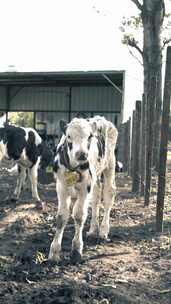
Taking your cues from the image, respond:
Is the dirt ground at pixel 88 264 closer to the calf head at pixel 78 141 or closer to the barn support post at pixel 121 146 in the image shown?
the calf head at pixel 78 141

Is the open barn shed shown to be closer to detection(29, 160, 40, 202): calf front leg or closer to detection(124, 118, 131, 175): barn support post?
detection(124, 118, 131, 175): barn support post

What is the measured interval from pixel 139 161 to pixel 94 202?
5669 millimetres

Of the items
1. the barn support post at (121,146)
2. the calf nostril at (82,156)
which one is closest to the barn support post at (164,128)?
the calf nostril at (82,156)

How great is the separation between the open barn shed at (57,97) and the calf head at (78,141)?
22.6m

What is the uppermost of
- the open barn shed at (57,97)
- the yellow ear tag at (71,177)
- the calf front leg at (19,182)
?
the open barn shed at (57,97)

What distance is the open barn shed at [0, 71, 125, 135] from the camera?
3133 cm

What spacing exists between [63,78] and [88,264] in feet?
76.2

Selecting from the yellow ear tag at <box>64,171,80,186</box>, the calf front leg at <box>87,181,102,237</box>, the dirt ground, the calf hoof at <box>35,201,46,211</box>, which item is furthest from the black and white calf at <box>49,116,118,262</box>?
the calf hoof at <box>35,201,46,211</box>

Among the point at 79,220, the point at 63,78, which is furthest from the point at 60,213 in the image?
the point at 63,78

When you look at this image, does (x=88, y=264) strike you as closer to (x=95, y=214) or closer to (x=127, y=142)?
(x=95, y=214)

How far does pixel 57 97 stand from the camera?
34.9 meters

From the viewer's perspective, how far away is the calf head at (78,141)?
6309 mm

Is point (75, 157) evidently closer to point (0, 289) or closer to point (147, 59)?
point (0, 289)

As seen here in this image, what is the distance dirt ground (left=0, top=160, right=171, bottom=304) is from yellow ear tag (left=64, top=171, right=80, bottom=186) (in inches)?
39.1
